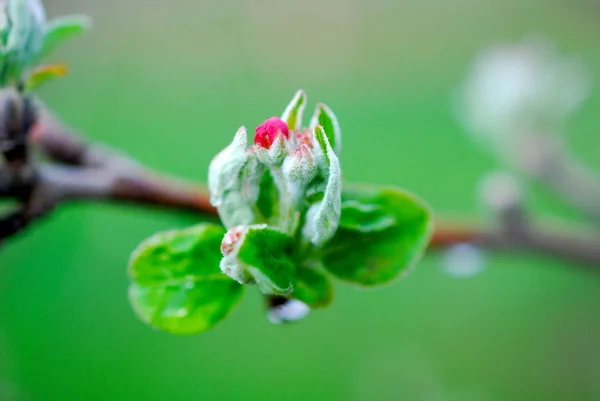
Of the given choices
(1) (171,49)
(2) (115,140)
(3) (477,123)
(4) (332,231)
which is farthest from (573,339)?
(1) (171,49)

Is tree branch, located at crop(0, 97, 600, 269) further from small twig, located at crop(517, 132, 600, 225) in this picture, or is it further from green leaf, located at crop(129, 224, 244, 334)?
small twig, located at crop(517, 132, 600, 225)

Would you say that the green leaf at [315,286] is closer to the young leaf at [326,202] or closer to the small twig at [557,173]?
the young leaf at [326,202]

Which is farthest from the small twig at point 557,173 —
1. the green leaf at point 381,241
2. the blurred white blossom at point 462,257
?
the green leaf at point 381,241

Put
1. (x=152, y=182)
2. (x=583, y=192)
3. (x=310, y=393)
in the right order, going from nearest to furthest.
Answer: (x=152, y=182), (x=583, y=192), (x=310, y=393)

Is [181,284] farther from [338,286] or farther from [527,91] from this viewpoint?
[338,286]

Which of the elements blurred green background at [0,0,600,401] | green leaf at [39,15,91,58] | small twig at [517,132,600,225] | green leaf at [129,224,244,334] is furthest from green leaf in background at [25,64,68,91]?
small twig at [517,132,600,225]

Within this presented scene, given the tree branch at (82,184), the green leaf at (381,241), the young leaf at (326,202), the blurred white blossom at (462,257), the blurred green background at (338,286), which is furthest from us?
the blurred green background at (338,286)

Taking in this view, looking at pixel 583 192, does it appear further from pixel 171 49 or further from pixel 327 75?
pixel 171 49
